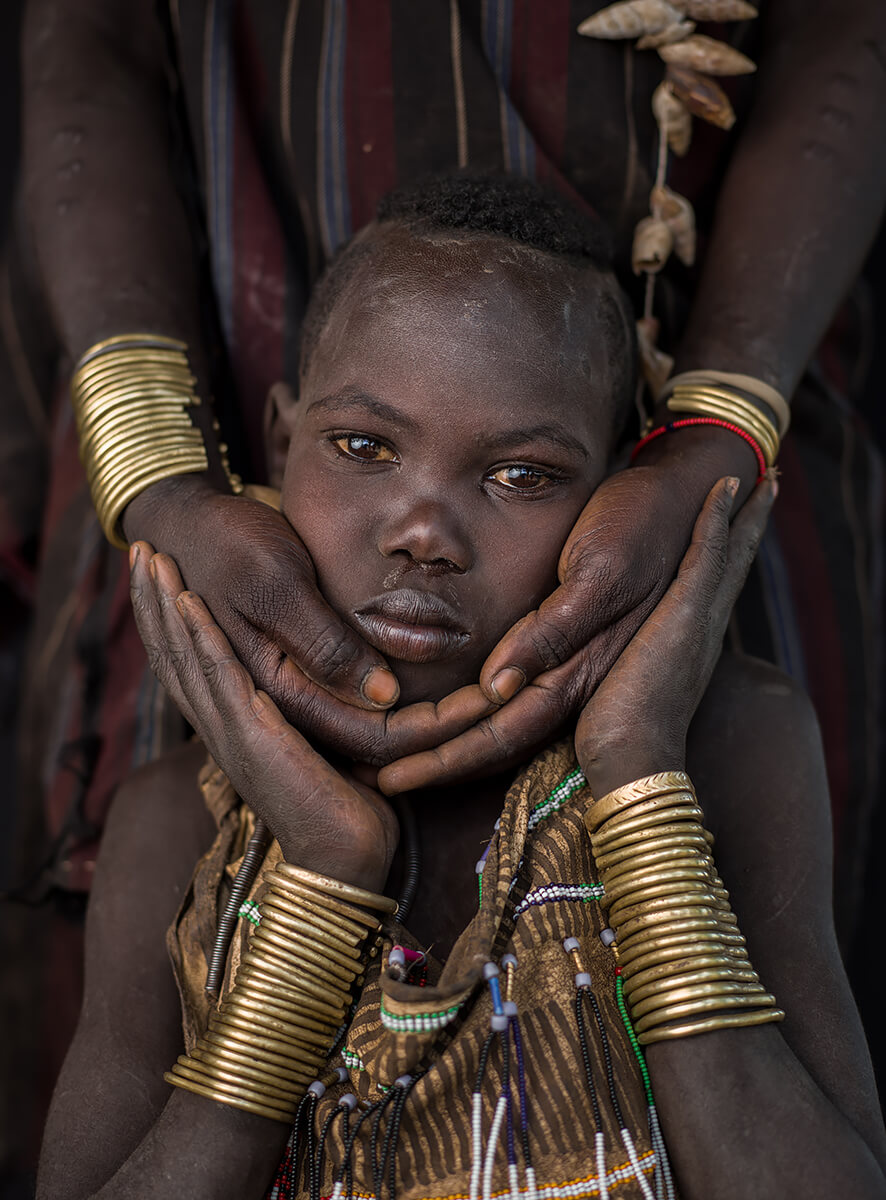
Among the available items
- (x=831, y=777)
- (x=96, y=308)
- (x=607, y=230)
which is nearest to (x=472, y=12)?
(x=607, y=230)

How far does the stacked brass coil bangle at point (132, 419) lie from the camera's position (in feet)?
6.02

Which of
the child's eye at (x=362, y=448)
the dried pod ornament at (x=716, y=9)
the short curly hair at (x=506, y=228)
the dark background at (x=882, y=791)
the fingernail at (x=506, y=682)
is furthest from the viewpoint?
the dark background at (x=882, y=791)

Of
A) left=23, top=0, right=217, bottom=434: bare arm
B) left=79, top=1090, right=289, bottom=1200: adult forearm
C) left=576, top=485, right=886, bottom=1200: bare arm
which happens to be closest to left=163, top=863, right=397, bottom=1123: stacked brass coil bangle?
left=79, top=1090, right=289, bottom=1200: adult forearm

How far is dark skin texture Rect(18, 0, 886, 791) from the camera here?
153cm

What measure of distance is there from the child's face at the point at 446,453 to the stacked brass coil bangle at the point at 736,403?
256 mm

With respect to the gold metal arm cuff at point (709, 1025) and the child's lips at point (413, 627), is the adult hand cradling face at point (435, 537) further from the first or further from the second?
the gold metal arm cuff at point (709, 1025)

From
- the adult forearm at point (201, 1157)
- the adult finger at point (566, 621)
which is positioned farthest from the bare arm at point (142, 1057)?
the adult finger at point (566, 621)

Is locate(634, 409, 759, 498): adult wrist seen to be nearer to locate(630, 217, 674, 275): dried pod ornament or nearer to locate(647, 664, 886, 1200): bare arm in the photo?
locate(647, 664, 886, 1200): bare arm

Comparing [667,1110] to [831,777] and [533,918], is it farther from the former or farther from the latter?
[831,777]

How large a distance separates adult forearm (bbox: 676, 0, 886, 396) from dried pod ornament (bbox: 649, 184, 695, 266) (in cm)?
4

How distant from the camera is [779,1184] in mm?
1336

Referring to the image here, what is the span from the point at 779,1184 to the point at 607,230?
1.51m

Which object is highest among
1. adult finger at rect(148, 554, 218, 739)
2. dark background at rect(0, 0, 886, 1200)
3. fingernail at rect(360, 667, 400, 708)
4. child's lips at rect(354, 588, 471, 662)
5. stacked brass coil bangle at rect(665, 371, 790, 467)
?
stacked brass coil bangle at rect(665, 371, 790, 467)

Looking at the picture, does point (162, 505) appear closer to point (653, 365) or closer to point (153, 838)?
point (153, 838)
